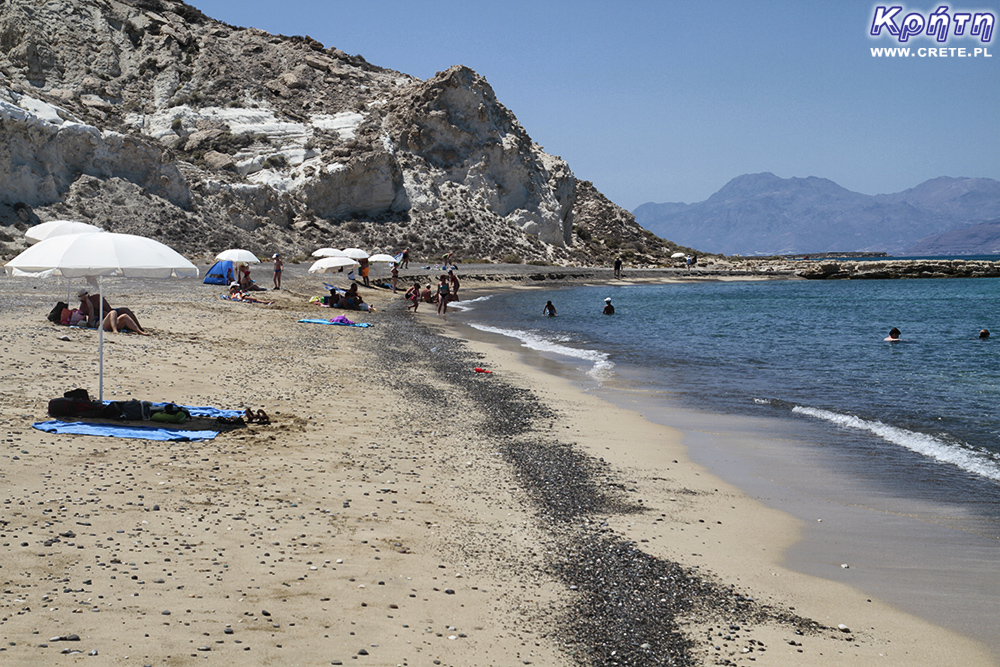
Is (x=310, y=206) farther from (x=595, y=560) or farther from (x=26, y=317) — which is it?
(x=595, y=560)

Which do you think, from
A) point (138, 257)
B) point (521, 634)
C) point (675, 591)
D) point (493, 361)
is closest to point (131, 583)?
point (521, 634)

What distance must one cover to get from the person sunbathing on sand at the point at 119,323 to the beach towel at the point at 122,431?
710 centimetres

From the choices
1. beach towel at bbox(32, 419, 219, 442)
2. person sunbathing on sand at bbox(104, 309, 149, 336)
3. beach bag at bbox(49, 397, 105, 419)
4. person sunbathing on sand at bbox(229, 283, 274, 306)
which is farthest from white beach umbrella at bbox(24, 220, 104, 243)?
beach towel at bbox(32, 419, 219, 442)

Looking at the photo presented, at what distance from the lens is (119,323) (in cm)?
1476

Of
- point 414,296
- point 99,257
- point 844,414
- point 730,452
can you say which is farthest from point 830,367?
point 414,296

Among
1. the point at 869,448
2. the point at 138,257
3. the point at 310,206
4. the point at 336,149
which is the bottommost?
the point at 869,448

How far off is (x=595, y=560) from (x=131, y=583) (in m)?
3.20

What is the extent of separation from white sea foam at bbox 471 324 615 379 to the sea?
84 millimetres

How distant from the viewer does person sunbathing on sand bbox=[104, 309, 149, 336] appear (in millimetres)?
14617

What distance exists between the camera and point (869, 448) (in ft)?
33.5

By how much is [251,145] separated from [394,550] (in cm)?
5962

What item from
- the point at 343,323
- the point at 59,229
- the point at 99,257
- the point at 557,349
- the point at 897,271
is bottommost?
the point at 557,349

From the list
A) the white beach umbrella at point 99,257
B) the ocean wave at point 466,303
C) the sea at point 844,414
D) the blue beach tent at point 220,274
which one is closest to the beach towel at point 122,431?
the white beach umbrella at point 99,257

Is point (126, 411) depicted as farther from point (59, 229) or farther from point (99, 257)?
point (59, 229)
